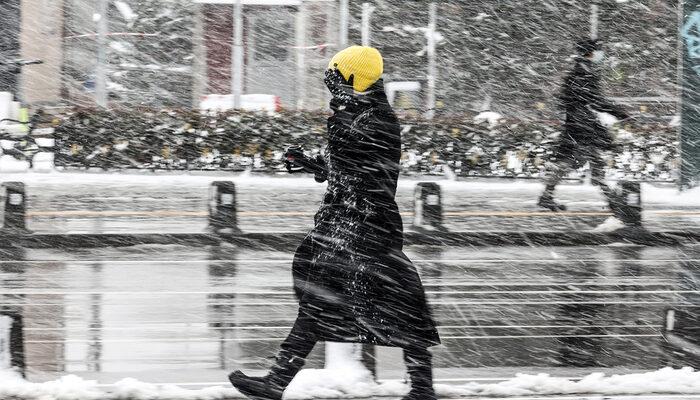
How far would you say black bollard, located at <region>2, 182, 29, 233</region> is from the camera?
1176 centimetres

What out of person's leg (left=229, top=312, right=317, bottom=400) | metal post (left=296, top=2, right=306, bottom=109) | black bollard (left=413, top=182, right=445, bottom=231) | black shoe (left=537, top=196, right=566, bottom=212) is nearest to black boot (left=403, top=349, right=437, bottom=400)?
person's leg (left=229, top=312, right=317, bottom=400)

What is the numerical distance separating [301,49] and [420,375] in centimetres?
2426

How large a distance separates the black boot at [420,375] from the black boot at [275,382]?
1.70 ft

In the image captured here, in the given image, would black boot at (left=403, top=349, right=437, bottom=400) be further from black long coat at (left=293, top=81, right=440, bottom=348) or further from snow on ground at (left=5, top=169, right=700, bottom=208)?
snow on ground at (left=5, top=169, right=700, bottom=208)

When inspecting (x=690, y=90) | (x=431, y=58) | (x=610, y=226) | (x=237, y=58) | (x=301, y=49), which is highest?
(x=301, y=49)

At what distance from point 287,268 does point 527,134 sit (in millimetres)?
9172

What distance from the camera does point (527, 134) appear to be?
18859 mm

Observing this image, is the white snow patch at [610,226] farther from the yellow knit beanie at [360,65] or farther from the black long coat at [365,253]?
the yellow knit beanie at [360,65]

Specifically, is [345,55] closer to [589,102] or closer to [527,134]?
[589,102]

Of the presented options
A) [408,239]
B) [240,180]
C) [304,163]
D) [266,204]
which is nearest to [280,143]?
[240,180]

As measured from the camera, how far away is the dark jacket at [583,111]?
44.1 feet

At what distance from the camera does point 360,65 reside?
504cm

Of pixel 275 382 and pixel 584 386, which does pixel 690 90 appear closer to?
pixel 584 386

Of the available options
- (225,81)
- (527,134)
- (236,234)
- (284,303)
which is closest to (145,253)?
(236,234)
